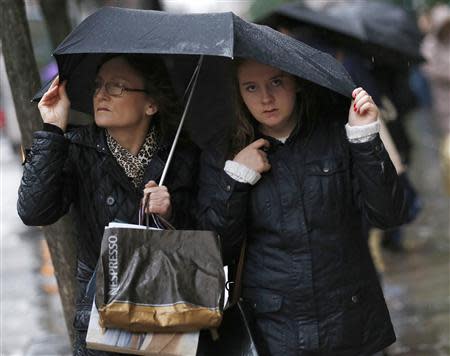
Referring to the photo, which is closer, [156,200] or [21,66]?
[156,200]

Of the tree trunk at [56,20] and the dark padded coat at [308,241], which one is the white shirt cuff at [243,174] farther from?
the tree trunk at [56,20]

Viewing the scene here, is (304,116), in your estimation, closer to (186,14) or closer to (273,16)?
(186,14)

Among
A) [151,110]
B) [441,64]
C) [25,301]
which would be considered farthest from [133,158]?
[441,64]

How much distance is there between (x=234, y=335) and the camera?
3613mm

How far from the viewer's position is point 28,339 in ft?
22.8

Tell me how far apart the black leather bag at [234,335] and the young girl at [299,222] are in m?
0.06

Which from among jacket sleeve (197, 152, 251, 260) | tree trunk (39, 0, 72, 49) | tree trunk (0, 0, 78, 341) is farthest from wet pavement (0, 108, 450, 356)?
jacket sleeve (197, 152, 251, 260)

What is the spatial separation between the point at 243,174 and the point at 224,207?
0.48 ft

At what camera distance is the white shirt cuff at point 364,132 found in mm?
3428

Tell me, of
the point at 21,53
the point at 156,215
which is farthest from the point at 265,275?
the point at 21,53

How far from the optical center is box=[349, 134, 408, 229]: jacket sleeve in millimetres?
3422

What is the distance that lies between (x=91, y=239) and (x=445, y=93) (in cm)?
766

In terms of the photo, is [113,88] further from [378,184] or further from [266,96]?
[378,184]

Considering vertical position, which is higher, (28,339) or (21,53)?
(21,53)
